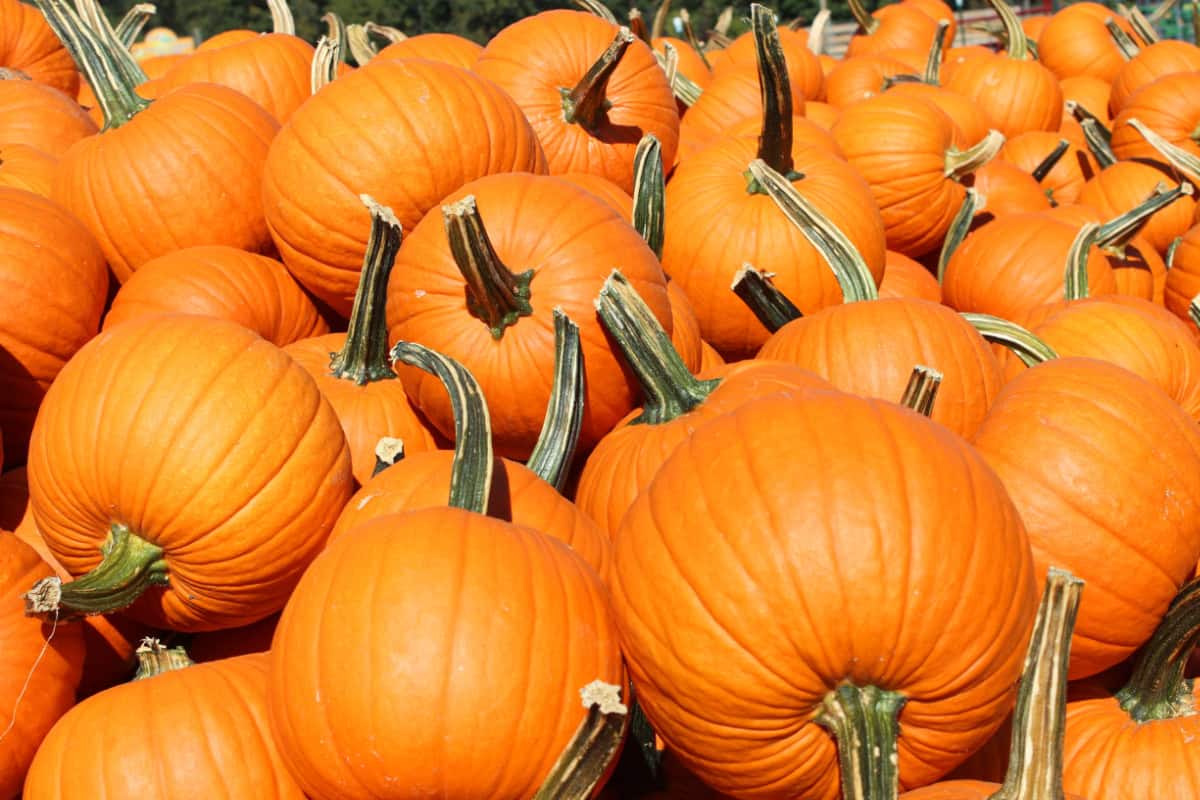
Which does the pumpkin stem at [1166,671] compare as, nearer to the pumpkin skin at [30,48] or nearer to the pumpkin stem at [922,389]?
the pumpkin stem at [922,389]

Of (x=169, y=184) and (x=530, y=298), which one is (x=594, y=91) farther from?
(x=169, y=184)

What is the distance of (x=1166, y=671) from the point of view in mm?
2494

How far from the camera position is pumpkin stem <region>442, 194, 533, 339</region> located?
255cm

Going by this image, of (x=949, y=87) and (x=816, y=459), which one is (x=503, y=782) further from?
(x=949, y=87)

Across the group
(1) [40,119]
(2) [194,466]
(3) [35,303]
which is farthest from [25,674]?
(1) [40,119]

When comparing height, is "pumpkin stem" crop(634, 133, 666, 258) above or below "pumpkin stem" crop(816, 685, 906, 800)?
above

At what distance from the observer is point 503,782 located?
6.13 ft

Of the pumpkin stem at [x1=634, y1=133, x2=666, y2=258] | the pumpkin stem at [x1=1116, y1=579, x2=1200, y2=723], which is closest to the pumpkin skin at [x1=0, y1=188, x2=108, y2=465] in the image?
the pumpkin stem at [x1=634, y1=133, x2=666, y2=258]

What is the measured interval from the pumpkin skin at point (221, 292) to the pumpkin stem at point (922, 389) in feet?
6.35

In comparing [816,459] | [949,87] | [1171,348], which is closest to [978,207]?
[1171,348]

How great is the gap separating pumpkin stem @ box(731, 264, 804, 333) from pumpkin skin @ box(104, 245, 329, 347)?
1.46 metres

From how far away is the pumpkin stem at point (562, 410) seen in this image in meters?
2.63

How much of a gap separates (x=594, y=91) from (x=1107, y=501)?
237cm

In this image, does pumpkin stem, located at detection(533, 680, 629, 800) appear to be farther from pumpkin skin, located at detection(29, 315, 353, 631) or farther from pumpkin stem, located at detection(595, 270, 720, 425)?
pumpkin stem, located at detection(595, 270, 720, 425)
